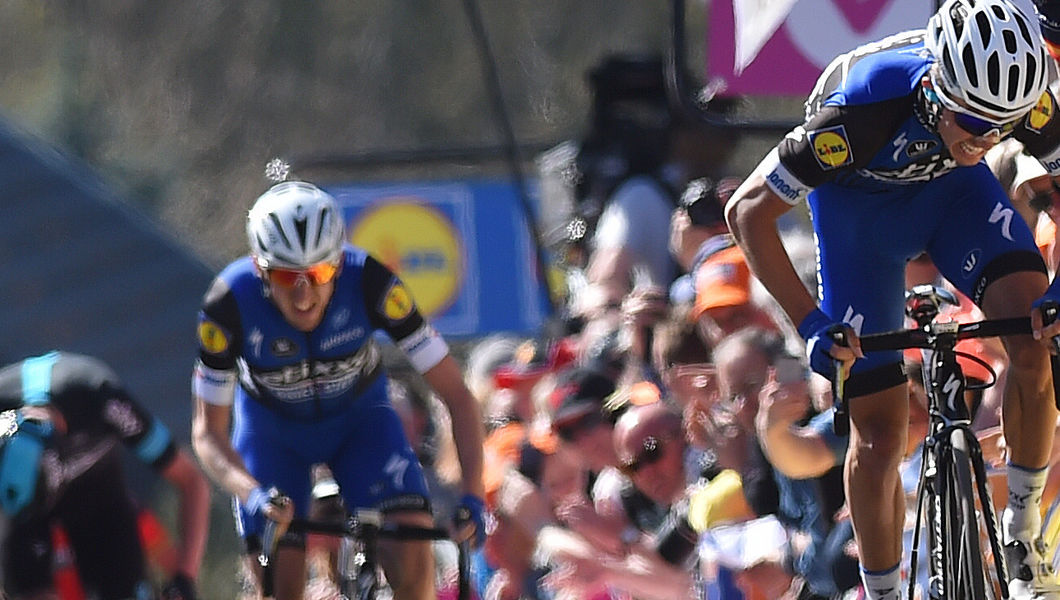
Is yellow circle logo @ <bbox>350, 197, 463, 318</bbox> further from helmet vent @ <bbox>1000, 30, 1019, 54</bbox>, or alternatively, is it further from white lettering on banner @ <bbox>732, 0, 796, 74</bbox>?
helmet vent @ <bbox>1000, 30, 1019, 54</bbox>

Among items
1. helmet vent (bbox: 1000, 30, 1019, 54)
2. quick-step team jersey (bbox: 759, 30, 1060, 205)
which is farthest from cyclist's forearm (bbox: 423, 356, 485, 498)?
helmet vent (bbox: 1000, 30, 1019, 54)

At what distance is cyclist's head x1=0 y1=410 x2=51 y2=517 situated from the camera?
27.8ft

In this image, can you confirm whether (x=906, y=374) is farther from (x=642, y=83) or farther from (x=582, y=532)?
(x=642, y=83)

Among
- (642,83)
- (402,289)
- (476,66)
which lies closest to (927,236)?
(402,289)

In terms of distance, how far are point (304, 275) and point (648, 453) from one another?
1.56 metres

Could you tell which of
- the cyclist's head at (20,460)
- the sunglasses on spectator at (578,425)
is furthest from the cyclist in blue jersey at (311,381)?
the sunglasses on spectator at (578,425)

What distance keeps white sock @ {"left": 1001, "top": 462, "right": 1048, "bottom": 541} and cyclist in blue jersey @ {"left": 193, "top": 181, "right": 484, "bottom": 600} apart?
1.92m

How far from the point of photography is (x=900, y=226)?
22.7 feet

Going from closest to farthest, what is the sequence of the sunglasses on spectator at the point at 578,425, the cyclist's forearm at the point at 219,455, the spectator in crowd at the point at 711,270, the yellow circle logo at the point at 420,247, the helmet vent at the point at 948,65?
the helmet vent at the point at 948,65 → the cyclist's forearm at the point at 219,455 → the spectator in crowd at the point at 711,270 → the sunglasses on spectator at the point at 578,425 → the yellow circle logo at the point at 420,247

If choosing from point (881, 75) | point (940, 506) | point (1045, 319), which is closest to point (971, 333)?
point (1045, 319)

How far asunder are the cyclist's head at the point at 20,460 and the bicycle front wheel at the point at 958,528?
12.2 ft

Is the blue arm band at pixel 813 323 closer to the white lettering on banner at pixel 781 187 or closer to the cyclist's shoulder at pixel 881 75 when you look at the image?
the white lettering on banner at pixel 781 187

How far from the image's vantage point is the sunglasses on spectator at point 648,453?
334 inches

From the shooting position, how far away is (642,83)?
38.5 ft
